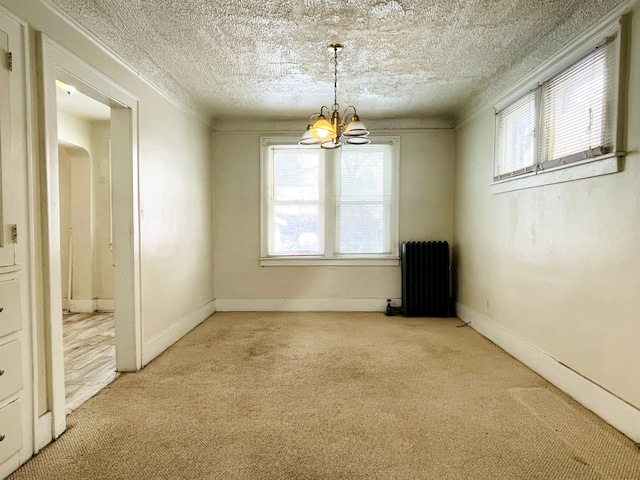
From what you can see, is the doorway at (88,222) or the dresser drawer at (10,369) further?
the doorway at (88,222)

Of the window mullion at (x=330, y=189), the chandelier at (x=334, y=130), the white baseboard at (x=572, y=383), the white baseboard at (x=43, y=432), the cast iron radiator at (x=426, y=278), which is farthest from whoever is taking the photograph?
the window mullion at (x=330, y=189)

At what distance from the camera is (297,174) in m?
4.93

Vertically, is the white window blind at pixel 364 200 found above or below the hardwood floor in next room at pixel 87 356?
above

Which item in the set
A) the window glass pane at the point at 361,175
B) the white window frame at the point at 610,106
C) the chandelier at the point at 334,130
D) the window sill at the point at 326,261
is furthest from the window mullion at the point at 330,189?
the white window frame at the point at 610,106

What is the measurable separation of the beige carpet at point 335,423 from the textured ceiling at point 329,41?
2.45 meters

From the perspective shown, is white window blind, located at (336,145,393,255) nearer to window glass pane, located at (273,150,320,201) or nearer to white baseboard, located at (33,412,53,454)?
window glass pane, located at (273,150,320,201)

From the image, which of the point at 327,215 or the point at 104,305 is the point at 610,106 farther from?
the point at 104,305

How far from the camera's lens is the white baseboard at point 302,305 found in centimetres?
495

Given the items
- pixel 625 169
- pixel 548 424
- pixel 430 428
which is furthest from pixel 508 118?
pixel 430 428

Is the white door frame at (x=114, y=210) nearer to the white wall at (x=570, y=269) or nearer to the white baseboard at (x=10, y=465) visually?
the white baseboard at (x=10, y=465)

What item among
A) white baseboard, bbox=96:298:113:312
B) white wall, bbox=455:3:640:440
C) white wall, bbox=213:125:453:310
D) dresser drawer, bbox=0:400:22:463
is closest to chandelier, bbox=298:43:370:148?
white wall, bbox=455:3:640:440

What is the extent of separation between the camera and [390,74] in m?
3.34

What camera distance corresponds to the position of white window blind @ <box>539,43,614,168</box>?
2170 millimetres

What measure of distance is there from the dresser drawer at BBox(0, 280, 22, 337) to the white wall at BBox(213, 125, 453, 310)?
3.22m
